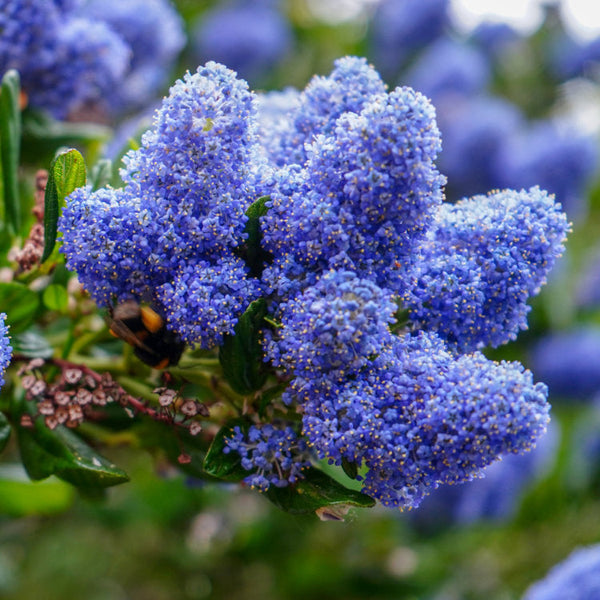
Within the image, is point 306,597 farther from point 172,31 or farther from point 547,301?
point 172,31

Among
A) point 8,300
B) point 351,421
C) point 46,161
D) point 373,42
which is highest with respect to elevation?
point 373,42

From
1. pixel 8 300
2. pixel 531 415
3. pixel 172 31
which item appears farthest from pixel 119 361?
pixel 172 31

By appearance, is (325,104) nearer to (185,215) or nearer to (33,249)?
(185,215)

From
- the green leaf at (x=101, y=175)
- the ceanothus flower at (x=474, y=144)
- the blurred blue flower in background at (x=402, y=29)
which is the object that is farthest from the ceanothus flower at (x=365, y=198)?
the blurred blue flower in background at (x=402, y=29)

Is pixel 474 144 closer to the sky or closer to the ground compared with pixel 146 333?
closer to the sky

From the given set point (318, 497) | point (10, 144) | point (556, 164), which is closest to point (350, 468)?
point (318, 497)

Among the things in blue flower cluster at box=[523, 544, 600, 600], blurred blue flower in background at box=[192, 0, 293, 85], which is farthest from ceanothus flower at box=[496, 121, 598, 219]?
blue flower cluster at box=[523, 544, 600, 600]

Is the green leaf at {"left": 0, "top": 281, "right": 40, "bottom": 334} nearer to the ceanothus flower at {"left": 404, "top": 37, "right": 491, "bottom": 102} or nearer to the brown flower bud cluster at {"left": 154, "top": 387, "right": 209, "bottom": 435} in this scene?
the brown flower bud cluster at {"left": 154, "top": 387, "right": 209, "bottom": 435}
